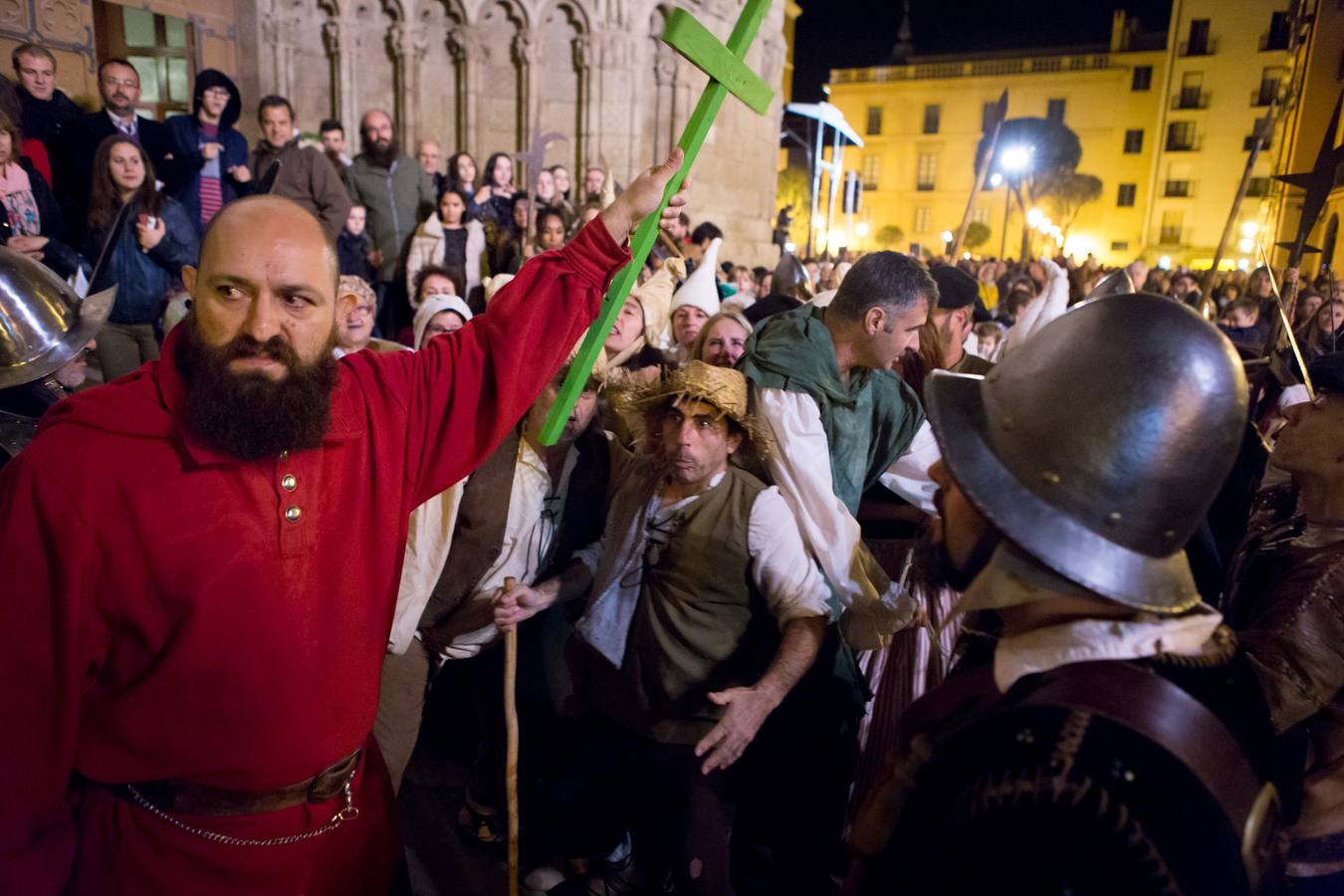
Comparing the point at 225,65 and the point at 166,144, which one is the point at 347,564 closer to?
the point at 166,144

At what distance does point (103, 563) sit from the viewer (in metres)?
1.67

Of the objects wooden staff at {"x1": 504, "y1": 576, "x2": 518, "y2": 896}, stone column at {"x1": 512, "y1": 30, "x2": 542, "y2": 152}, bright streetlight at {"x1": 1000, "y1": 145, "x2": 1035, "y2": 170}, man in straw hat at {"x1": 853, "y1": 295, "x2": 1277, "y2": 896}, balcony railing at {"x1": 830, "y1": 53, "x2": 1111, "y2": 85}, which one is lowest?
wooden staff at {"x1": 504, "y1": 576, "x2": 518, "y2": 896}

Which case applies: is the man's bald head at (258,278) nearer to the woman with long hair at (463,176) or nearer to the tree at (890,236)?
the woman with long hair at (463,176)

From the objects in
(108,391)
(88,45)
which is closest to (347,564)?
(108,391)

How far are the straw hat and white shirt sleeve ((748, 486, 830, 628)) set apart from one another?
242 mm

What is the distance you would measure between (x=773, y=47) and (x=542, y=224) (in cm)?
914

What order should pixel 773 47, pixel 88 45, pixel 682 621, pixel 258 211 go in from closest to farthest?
pixel 258 211 → pixel 682 621 → pixel 88 45 → pixel 773 47

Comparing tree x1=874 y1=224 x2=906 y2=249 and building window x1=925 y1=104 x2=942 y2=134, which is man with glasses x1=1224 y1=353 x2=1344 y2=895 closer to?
tree x1=874 y1=224 x2=906 y2=249

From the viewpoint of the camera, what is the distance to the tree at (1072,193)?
48.2 metres

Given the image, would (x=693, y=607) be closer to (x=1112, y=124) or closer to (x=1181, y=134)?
(x=1181, y=134)

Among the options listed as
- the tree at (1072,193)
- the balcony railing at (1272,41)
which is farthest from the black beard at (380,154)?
the balcony railing at (1272,41)

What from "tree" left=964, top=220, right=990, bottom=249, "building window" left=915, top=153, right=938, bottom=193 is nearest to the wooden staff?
"tree" left=964, top=220, right=990, bottom=249

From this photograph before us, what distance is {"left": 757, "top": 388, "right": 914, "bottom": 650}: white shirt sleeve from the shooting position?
9.84 feet

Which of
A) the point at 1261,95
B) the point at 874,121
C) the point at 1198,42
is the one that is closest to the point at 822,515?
the point at 1261,95
